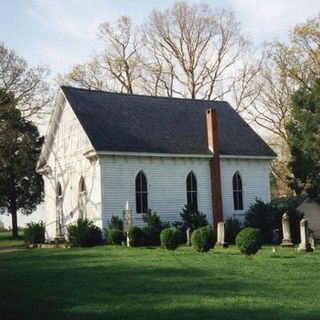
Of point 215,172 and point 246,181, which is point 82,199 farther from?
point 246,181

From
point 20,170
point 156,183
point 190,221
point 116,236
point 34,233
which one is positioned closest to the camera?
point 116,236

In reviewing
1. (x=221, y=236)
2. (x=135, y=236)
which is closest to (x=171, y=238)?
(x=221, y=236)

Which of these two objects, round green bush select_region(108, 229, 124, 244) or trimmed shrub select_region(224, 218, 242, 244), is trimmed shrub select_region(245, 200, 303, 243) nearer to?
trimmed shrub select_region(224, 218, 242, 244)

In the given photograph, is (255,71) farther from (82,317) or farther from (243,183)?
(82,317)

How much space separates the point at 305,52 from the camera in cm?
5328

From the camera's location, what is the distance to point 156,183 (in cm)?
3503

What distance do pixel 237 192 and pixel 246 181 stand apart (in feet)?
3.19

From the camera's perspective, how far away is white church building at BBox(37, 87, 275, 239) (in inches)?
1329

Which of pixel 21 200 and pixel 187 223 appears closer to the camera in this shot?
pixel 187 223

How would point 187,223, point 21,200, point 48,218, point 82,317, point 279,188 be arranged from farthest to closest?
point 279,188 → point 21,200 → point 48,218 → point 187,223 → point 82,317

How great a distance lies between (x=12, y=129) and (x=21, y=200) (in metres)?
9.36

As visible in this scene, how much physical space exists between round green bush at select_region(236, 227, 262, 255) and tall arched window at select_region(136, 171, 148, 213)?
1264cm

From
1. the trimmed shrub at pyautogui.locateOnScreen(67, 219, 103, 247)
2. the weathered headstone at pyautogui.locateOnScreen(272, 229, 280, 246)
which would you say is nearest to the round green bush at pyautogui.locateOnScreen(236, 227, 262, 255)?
the trimmed shrub at pyautogui.locateOnScreen(67, 219, 103, 247)

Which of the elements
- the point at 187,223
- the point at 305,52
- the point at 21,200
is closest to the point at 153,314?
the point at 187,223
